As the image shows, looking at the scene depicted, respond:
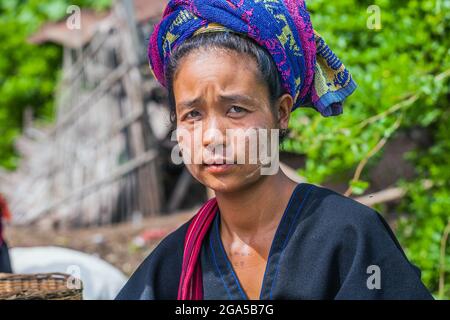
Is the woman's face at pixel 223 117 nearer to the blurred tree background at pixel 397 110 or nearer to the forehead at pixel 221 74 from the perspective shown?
the forehead at pixel 221 74

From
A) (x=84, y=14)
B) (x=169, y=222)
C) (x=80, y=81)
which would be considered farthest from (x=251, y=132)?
(x=84, y=14)

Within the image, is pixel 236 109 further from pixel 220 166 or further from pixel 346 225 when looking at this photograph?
pixel 346 225

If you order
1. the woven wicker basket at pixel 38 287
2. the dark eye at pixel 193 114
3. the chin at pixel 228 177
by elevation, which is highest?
the dark eye at pixel 193 114

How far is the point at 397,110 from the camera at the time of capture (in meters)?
3.55

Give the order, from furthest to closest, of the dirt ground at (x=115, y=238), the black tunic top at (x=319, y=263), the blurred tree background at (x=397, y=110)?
the dirt ground at (x=115, y=238), the blurred tree background at (x=397, y=110), the black tunic top at (x=319, y=263)

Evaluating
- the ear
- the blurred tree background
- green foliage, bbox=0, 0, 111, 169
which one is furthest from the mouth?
green foliage, bbox=0, 0, 111, 169

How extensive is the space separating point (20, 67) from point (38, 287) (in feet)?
31.6

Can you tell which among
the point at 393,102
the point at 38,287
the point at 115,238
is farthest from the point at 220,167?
the point at 115,238

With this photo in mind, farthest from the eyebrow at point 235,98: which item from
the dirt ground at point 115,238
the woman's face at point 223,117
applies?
the dirt ground at point 115,238

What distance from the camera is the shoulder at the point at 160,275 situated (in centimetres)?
207

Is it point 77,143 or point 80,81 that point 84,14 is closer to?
point 80,81

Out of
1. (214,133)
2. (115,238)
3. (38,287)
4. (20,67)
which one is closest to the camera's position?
(214,133)

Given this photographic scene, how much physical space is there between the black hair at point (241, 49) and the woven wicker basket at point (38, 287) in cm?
94

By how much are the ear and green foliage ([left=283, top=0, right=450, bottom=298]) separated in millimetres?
1172
